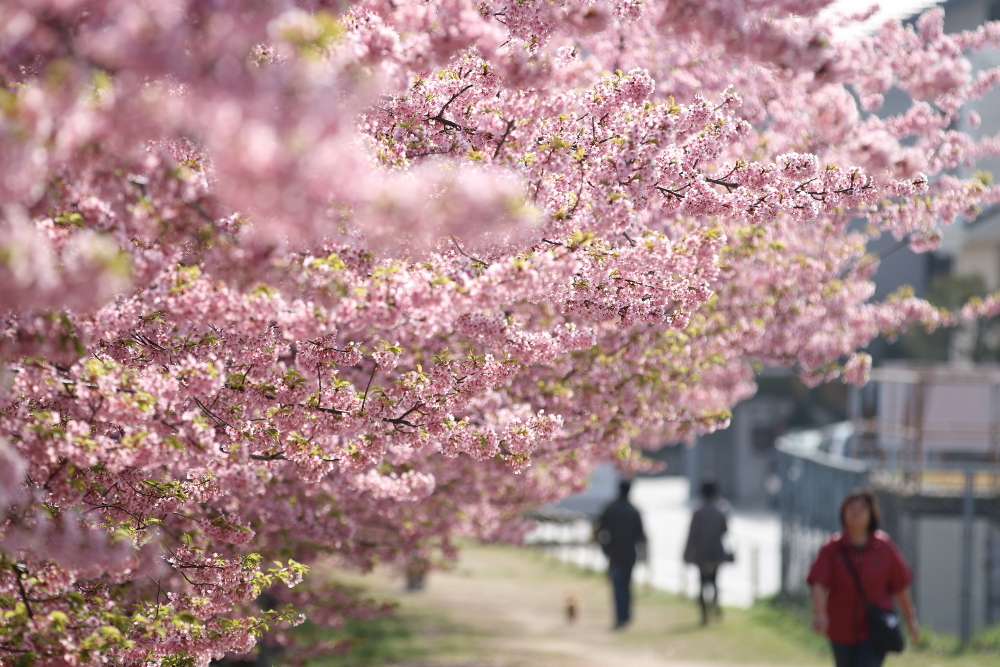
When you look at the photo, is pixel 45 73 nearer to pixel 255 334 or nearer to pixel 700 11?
pixel 255 334

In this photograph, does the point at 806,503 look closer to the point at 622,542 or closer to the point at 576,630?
the point at 622,542

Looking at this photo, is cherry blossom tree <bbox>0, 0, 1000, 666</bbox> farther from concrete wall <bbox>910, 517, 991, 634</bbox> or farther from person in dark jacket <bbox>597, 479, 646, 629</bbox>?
concrete wall <bbox>910, 517, 991, 634</bbox>

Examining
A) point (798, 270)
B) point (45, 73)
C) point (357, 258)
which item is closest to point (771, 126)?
point (798, 270)

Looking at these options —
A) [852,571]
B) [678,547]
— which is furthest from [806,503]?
[678,547]

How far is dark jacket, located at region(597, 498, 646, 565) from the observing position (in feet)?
54.3

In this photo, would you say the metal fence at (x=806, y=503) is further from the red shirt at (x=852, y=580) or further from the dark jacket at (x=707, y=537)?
the red shirt at (x=852, y=580)

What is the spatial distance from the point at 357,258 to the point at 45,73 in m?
1.63

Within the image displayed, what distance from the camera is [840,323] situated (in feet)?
38.1

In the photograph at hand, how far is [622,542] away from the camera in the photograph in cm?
1656

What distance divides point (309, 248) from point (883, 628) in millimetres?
5463

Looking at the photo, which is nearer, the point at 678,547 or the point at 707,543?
the point at 707,543

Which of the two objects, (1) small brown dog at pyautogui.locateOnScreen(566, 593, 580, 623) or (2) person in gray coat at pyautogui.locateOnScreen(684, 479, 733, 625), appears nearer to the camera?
(2) person in gray coat at pyautogui.locateOnScreen(684, 479, 733, 625)

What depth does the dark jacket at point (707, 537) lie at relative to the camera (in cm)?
1686

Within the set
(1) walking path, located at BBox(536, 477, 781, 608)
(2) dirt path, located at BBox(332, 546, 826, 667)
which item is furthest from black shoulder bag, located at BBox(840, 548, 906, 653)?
(1) walking path, located at BBox(536, 477, 781, 608)
